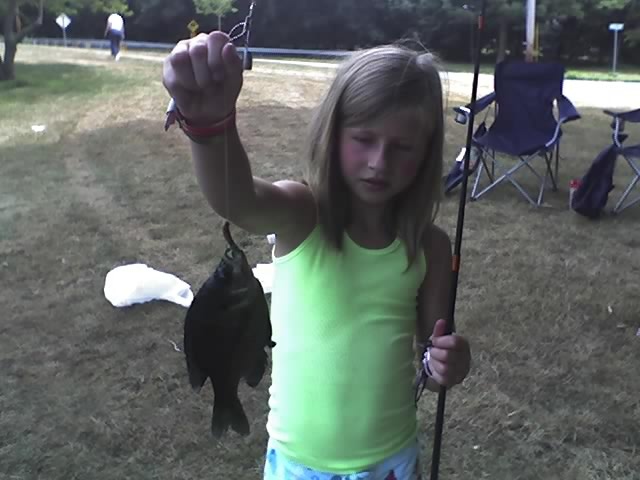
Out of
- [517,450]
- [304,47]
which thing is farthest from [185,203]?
[517,450]

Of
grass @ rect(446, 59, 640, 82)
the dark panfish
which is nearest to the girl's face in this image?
the dark panfish

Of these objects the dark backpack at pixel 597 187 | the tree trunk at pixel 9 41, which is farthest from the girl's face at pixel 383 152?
the tree trunk at pixel 9 41

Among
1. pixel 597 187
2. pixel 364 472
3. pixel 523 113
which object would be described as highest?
pixel 523 113

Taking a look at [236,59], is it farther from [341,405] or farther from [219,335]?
[341,405]

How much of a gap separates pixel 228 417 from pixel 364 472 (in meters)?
0.31

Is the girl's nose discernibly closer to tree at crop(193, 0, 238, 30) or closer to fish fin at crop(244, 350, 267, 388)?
fish fin at crop(244, 350, 267, 388)

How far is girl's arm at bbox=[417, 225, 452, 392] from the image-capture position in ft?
4.69

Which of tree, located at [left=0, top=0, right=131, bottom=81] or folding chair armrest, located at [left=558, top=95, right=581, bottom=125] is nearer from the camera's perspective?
folding chair armrest, located at [left=558, top=95, right=581, bottom=125]

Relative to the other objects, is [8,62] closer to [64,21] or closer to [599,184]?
[64,21]

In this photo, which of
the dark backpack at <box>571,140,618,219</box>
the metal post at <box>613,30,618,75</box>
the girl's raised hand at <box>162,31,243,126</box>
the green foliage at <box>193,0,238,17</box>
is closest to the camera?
the girl's raised hand at <box>162,31,243,126</box>

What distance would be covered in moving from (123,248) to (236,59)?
405 cm

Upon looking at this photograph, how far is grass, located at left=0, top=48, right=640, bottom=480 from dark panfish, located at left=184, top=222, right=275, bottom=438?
610 millimetres

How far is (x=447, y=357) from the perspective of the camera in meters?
1.27

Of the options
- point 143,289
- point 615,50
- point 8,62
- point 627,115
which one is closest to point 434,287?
point 143,289
